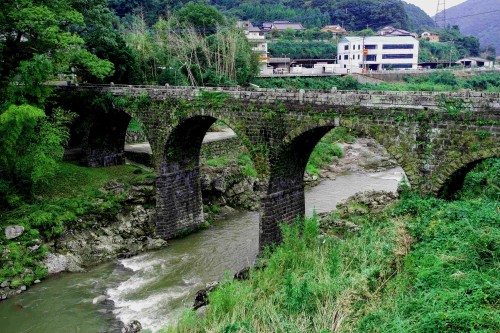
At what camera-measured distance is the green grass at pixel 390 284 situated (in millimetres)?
10070

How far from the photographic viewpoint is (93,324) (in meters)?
18.3

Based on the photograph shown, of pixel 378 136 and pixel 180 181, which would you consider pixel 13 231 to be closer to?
pixel 180 181

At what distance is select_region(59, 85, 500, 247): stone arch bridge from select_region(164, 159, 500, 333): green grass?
200cm

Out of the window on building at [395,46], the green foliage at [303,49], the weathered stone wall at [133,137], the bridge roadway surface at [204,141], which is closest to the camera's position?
the bridge roadway surface at [204,141]

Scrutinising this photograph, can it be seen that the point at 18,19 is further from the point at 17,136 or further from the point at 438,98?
the point at 438,98

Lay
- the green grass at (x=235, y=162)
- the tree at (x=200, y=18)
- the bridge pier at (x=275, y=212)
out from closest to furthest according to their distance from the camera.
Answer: the bridge pier at (x=275, y=212) → the green grass at (x=235, y=162) → the tree at (x=200, y=18)

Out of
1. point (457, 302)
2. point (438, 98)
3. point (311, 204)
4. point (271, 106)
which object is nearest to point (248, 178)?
point (311, 204)

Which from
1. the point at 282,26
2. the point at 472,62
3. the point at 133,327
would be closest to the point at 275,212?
the point at 133,327

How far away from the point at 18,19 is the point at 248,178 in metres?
18.1

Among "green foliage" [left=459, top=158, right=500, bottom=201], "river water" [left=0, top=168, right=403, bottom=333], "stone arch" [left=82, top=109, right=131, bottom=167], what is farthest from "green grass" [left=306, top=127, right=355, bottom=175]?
"green foliage" [left=459, top=158, right=500, bottom=201]

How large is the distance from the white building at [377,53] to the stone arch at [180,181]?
6454 cm

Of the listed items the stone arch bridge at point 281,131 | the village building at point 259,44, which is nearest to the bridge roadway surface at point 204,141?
the stone arch bridge at point 281,131

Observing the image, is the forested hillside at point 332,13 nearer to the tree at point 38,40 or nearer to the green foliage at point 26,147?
the tree at point 38,40

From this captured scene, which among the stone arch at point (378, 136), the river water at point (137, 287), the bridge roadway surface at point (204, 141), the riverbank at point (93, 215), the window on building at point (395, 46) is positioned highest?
the window on building at point (395, 46)
